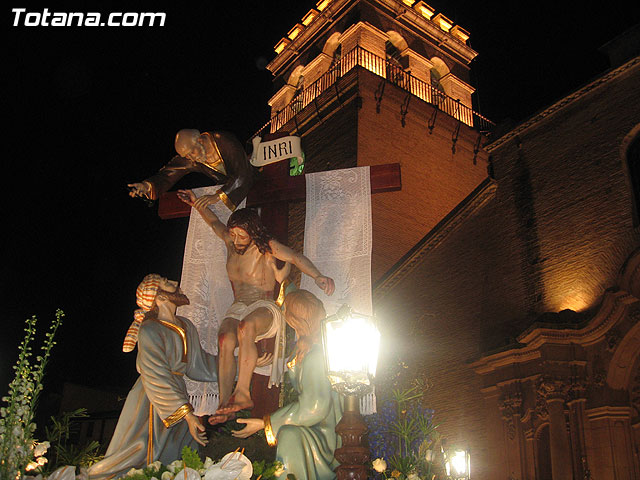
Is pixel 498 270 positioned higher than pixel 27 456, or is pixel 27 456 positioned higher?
pixel 498 270

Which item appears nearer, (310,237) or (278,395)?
(278,395)

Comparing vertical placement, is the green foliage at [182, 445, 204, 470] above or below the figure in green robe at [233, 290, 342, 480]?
below

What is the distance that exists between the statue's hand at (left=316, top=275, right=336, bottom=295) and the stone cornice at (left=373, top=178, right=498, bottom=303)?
10.6 meters

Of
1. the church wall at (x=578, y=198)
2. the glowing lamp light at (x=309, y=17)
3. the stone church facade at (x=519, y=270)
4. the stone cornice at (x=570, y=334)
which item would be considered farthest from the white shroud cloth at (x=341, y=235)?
the glowing lamp light at (x=309, y=17)

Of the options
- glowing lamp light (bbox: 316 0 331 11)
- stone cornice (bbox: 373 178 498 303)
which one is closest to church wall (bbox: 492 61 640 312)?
stone cornice (bbox: 373 178 498 303)

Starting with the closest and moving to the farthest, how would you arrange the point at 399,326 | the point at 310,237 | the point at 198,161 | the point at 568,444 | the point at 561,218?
1. the point at 310,237
2. the point at 198,161
3. the point at 568,444
4. the point at 561,218
5. the point at 399,326

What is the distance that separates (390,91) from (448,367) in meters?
9.74

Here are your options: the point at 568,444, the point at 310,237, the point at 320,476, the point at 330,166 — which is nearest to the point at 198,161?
the point at 310,237

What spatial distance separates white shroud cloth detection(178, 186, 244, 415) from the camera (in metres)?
5.68

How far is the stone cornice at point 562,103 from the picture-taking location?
13.3m

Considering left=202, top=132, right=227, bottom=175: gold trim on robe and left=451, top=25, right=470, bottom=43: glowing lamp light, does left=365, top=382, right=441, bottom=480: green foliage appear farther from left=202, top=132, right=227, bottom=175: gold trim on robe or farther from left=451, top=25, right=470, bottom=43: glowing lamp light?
left=451, top=25, right=470, bottom=43: glowing lamp light

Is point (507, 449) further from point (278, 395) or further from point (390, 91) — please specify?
point (390, 91)

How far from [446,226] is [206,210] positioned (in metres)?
10.4

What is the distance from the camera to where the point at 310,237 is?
5941 millimetres
